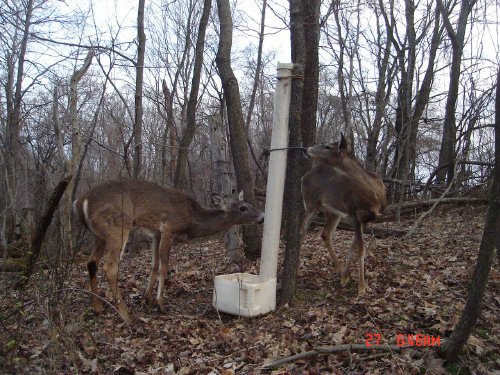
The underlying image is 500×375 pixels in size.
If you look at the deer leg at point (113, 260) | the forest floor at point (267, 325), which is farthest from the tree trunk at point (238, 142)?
the deer leg at point (113, 260)

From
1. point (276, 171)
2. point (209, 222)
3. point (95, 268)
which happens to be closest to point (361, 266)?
point (276, 171)

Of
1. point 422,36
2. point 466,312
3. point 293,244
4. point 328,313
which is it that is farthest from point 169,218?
point 422,36

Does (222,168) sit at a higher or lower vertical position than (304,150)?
lower

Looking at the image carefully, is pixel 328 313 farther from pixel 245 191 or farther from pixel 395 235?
pixel 395 235

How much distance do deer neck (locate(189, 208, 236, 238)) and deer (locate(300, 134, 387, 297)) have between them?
1.32 m

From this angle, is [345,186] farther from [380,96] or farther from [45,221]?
[380,96]

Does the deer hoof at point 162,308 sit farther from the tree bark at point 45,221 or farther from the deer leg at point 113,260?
the tree bark at point 45,221

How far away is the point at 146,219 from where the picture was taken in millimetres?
7168

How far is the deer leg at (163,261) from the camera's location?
6.64 meters

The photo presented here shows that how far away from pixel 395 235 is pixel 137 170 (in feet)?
21.3

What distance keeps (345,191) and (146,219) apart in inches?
115

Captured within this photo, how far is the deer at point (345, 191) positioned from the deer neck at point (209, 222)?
52.0 inches

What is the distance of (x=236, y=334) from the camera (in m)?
5.30
